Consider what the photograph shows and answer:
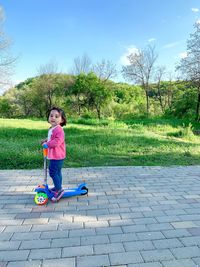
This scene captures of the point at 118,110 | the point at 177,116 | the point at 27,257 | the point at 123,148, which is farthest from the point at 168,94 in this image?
the point at 27,257

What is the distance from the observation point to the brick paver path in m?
2.14

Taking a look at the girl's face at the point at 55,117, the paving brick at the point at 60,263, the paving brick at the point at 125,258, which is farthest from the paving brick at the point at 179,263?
the girl's face at the point at 55,117

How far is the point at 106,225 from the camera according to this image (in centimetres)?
276

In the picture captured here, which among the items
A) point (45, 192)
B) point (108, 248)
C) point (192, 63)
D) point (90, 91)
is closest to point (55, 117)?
point (45, 192)

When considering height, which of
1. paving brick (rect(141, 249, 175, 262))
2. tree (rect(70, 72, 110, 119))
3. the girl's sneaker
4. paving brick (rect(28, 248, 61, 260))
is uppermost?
tree (rect(70, 72, 110, 119))

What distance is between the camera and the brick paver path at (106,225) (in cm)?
214

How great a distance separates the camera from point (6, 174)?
4.93 metres

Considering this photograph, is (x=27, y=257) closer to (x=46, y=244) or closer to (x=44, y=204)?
(x=46, y=244)

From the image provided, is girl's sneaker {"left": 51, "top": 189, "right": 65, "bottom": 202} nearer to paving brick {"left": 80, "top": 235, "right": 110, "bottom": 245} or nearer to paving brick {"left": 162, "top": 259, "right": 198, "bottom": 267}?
paving brick {"left": 80, "top": 235, "right": 110, "bottom": 245}

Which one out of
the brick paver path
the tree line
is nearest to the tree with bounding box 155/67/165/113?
the tree line

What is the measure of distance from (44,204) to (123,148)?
4497 mm

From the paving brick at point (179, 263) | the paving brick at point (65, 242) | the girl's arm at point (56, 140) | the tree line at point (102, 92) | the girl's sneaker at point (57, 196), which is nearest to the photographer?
the paving brick at point (179, 263)

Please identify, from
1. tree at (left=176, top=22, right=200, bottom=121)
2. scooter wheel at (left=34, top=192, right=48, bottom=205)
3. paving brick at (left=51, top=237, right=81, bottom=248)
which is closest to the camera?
paving brick at (left=51, top=237, right=81, bottom=248)

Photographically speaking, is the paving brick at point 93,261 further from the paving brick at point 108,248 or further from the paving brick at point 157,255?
the paving brick at point 157,255
